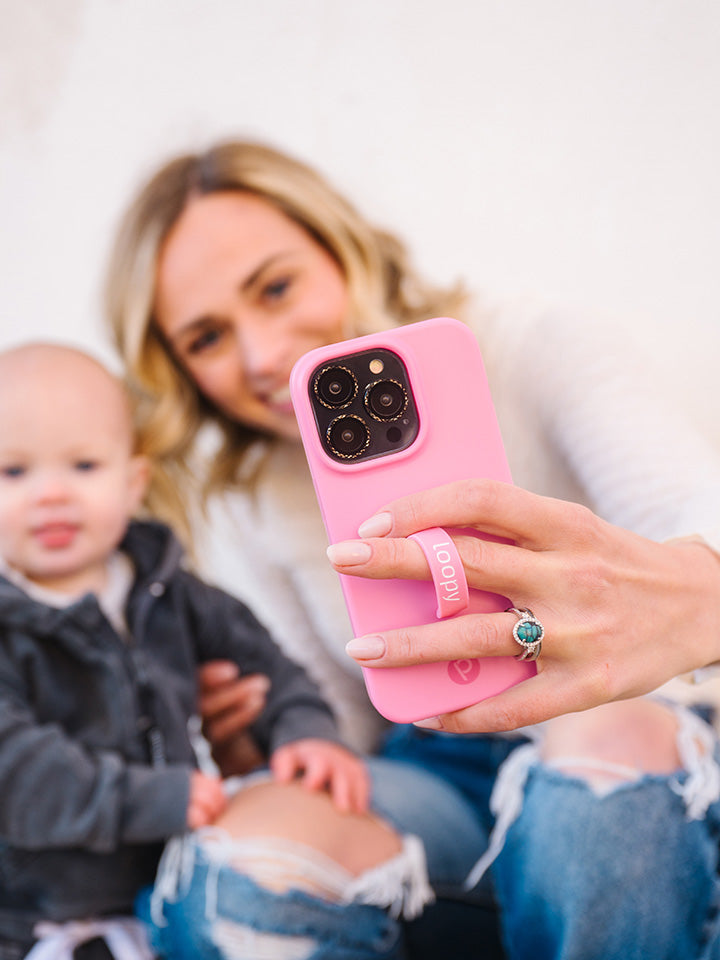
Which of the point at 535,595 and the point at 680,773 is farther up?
the point at 535,595

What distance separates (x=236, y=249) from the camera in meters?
0.90

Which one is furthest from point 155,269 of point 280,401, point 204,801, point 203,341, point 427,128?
point 204,801

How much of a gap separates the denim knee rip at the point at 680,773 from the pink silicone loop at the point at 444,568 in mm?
275

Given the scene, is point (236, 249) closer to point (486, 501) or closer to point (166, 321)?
point (166, 321)

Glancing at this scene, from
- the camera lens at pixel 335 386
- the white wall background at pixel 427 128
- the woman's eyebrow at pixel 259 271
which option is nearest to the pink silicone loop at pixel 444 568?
A: the camera lens at pixel 335 386

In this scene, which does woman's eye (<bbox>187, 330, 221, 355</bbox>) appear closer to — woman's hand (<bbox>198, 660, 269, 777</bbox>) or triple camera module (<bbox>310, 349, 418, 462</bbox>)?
woman's hand (<bbox>198, 660, 269, 777</bbox>)

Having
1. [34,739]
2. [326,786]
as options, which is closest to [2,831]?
[34,739]

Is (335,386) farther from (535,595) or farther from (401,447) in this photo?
(535,595)

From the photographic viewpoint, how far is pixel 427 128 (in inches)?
44.7

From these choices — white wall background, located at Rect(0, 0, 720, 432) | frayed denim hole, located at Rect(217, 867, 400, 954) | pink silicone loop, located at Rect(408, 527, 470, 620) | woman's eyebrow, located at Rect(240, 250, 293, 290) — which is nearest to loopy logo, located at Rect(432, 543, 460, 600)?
pink silicone loop, located at Rect(408, 527, 470, 620)

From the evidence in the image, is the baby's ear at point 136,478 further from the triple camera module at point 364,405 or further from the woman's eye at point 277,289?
the triple camera module at point 364,405

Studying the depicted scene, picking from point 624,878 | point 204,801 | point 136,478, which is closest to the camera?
point 624,878

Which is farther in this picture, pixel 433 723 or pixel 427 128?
pixel 427 128

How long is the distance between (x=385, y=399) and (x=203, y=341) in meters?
0.54
